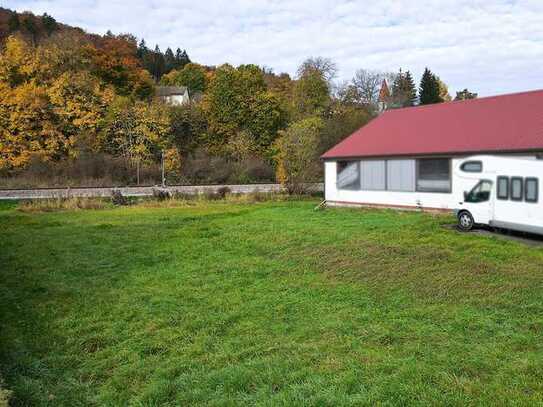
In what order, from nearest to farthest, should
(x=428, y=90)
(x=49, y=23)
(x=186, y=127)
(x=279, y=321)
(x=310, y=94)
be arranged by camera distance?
1. (x=279, y=321)
2. (x=186, y=127)
3. (x=310, y=94)
4. (x=428, y=90)
5. (x=49, y=23)

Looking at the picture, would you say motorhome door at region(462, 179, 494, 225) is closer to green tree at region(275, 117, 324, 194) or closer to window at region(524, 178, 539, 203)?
window at region(524, 178, 539, 203)

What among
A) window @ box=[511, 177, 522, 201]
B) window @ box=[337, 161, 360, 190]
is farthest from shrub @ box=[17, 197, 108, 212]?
window @ box=[511, 177, 522, 201]

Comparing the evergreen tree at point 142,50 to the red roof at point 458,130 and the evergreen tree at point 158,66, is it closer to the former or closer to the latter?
the evergreen tree at point 158,66

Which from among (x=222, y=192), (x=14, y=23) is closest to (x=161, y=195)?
(x=222, y=192)

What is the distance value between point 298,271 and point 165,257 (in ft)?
13.8

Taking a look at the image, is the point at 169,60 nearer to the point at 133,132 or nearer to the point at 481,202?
the point at 133,132

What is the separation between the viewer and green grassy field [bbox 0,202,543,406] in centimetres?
607

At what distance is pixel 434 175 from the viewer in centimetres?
2155

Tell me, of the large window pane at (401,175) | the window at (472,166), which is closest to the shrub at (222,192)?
the large window pane at (401,175)

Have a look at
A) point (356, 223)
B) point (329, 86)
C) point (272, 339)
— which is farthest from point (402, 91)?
point (272, 339)

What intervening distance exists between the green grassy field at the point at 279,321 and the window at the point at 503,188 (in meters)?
1.26

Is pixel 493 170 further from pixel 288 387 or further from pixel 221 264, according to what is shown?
pixel 288 387

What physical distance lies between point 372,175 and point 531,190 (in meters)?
11.2

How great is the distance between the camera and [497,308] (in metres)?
8.45
